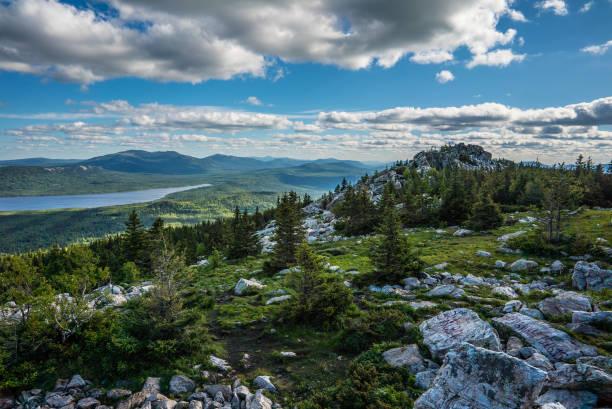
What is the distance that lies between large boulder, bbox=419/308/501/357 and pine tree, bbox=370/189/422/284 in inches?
336

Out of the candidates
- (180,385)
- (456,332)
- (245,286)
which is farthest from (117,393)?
(245,286)

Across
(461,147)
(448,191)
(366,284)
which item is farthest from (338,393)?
Answer: (461,147)

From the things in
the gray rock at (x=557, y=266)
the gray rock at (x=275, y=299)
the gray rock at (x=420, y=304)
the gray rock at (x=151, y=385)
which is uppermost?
the gray rock at (x=557, y=266)

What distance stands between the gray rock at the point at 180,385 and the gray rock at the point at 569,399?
38.6 feet

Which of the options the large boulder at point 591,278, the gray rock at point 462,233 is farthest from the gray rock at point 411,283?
the gray rock at point 462,233

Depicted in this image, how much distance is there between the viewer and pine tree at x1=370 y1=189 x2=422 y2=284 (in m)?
21.4

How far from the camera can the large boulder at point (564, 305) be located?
43.2 feet

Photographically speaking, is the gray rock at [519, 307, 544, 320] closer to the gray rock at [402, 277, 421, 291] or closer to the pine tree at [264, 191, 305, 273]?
the gray rock at [402, 277, 421, 291]

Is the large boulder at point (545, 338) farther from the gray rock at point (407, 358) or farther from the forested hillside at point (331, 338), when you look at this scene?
the gray rock at point (407, 358)

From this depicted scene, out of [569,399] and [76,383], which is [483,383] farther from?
[76,383]

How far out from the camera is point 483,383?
25.3 feet

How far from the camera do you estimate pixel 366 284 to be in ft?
72.0

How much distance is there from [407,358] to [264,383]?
6074mm

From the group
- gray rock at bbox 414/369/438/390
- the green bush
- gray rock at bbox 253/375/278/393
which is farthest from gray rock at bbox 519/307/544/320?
gray rock at bbox 253/375/278/393
